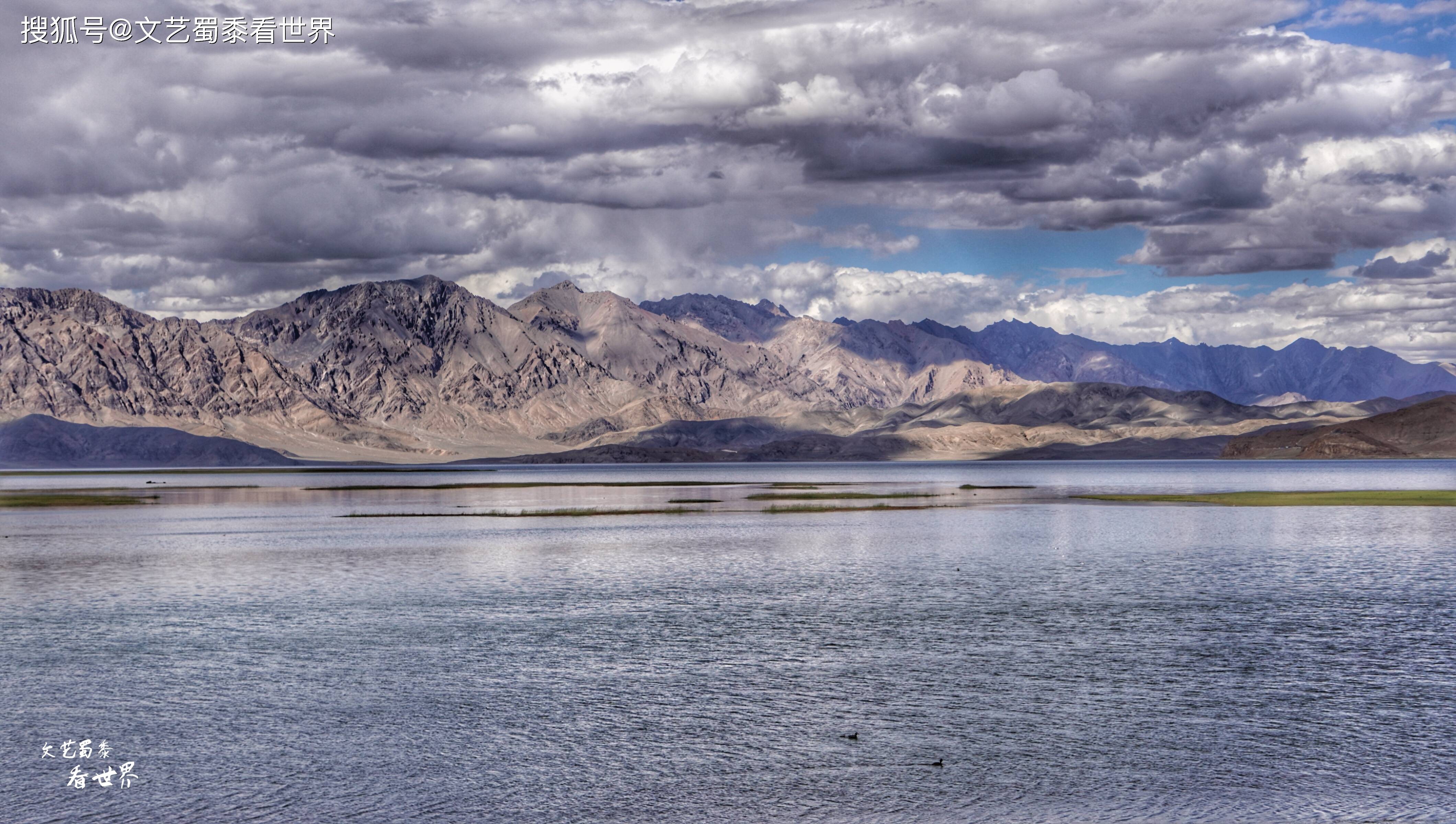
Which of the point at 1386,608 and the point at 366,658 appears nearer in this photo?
the point at 366,658

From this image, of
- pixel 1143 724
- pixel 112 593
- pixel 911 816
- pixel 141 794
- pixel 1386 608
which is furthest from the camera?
pixel 112 593

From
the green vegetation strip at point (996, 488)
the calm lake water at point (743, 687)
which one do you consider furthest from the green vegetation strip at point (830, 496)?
the calm lake water at point (743, 687)

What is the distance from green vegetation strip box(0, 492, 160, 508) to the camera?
5950 inches

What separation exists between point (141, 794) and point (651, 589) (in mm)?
33794

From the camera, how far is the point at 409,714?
31.7 m

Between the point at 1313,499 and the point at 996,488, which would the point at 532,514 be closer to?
the point at 1313,499

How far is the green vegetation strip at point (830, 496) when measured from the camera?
15275 cm

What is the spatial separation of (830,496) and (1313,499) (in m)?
56.4

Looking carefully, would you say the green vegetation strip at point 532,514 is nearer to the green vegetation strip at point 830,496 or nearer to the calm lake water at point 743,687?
the green vegetation strip at point 830,496

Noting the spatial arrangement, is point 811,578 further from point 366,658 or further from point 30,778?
point 30,778

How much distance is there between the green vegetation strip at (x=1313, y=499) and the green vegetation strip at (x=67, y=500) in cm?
11991

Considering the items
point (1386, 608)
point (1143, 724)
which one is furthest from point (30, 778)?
point (1386, 608)
